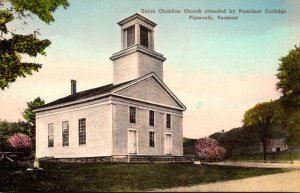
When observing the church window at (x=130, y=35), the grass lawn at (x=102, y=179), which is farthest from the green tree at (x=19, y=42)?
the church window at (x=130, y=35)

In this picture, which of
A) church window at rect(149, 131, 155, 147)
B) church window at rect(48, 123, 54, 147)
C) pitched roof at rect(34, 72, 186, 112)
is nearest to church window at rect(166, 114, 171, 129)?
pitched roof at rect(34, 72, 186, 112)

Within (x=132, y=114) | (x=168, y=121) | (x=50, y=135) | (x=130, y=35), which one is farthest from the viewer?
(x=168, y=121)

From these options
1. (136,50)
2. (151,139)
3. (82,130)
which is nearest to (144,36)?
(136,50)

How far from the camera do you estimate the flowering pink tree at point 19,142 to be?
2841 centimetres

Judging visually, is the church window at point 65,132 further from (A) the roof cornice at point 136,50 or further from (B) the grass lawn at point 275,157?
(B) the grass lawn at point 275,157

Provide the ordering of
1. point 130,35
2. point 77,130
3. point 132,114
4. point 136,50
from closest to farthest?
point 132,114
point 77,130
point 136,50
point 130,35

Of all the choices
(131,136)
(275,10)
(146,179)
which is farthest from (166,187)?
Answer: (131,136)

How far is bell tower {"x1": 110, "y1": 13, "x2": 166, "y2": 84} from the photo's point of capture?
25.7 metres

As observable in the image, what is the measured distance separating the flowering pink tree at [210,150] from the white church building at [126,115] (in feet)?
11.3

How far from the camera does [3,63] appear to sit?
17234 mm

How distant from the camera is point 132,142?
2411 cm

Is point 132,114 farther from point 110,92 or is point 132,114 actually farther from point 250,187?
point 250,187

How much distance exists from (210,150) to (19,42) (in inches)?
505

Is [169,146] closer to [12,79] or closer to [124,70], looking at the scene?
[124,70]
